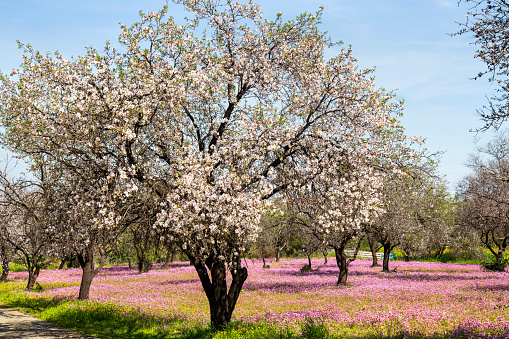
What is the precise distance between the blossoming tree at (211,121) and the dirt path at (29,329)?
23.6 ft

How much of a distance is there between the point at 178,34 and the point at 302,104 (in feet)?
18.3

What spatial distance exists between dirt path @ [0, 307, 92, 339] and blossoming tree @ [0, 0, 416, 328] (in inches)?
284

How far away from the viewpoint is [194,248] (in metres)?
12.7

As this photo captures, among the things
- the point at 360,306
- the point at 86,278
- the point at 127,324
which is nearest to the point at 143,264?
the point at 86,278

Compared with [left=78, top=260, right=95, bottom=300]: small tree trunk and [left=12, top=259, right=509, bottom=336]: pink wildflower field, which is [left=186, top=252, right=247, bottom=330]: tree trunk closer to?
[left=12, top=259, right=509, bottom=336]: pink wildflower field

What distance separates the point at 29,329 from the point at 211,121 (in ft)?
41.8

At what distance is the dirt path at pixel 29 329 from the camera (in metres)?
16.6

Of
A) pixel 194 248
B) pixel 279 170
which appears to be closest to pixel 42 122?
pixel 194 248

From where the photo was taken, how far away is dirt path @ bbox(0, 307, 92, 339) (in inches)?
654

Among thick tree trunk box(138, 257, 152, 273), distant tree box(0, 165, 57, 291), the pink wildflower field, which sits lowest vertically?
the pink wildflower field

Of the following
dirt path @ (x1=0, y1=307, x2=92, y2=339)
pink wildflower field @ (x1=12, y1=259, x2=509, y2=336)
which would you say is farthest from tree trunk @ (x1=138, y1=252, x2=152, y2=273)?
dirt path @ (x1=0, y1=307, x2=92, y2=339)

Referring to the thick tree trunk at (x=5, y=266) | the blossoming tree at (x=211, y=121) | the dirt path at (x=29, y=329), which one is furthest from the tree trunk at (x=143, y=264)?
the blossoming tree at (x=211, y=121)

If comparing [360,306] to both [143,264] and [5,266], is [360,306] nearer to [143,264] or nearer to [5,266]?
[5,266]

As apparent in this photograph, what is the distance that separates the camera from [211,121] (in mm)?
16000
